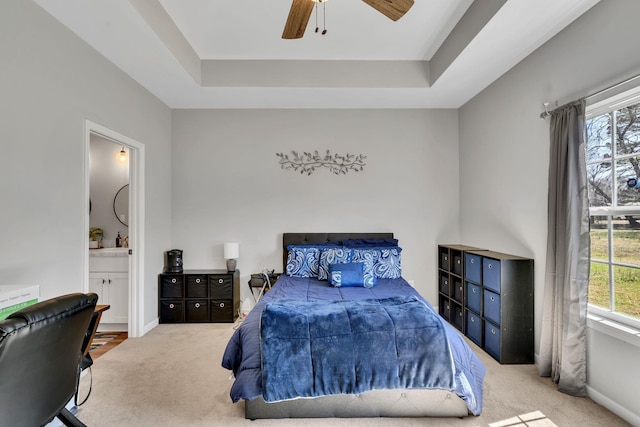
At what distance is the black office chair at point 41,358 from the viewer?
1078 millimetres

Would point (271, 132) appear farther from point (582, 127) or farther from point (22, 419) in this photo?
point (22, 419)

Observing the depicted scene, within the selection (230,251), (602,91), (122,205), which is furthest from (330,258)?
(122,205)

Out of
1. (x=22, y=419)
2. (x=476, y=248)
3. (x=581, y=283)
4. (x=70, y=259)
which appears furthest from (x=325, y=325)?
(x=476, y=248)

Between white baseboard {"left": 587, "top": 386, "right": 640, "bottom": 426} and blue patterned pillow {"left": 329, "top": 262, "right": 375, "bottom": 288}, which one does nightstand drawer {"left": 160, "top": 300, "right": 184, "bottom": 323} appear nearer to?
blue patterned pillow {"left": 329, "top": 262, "right": 375, "bottom": 288}

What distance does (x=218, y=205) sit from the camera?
4.32 metres

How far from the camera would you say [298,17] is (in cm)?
202

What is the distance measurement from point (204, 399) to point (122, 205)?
3.10 meters

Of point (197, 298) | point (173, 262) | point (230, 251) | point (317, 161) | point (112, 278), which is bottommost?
point (197, 298)

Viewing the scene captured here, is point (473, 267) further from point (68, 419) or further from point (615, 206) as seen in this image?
point (68, 419)

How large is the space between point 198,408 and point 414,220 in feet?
10.8

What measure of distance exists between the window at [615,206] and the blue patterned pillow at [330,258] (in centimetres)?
221

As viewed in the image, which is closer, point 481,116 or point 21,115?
point 21,115

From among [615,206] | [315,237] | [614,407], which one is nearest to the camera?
[614,407]

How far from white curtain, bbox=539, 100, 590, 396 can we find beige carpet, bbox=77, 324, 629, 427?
243 millimetres
